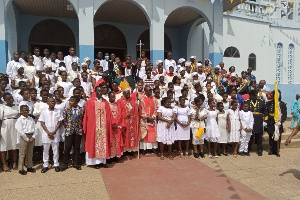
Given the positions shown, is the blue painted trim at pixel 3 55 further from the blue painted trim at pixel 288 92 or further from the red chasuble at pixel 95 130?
the blue painted trim at pixel 288 92

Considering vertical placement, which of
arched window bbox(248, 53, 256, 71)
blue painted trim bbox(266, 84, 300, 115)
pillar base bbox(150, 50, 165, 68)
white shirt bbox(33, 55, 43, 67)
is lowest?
blue painted trim bbox(266, 84, 300, 115)

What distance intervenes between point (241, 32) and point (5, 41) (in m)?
11.5

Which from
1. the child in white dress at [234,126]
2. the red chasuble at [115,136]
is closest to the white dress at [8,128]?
the red chasuble at [115,136]

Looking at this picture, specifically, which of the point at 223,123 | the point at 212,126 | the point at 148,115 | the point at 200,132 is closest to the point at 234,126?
the point at 223,123

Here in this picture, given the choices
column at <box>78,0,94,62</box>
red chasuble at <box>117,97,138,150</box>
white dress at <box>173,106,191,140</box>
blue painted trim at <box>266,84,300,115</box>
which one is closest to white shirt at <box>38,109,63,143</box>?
red chasuble at <box>117,97,138,150</box>

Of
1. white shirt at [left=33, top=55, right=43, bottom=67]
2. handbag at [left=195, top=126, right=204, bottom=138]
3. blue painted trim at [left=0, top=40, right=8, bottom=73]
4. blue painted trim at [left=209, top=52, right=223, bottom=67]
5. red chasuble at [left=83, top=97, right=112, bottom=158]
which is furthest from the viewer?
blue painted trim at [left=209, top=52, right=223, bottom=67]

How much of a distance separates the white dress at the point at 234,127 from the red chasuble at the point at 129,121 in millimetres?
2357

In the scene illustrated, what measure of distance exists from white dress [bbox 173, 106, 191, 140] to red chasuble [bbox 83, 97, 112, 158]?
1709 millimetres

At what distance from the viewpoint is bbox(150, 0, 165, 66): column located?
1032cm

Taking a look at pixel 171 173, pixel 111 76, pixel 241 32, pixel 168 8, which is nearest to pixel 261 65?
pixel 241 32

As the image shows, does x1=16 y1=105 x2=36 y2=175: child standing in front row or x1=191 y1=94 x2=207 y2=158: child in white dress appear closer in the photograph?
x1=16 y1=105 x2=36 y2=175: child standing in front row

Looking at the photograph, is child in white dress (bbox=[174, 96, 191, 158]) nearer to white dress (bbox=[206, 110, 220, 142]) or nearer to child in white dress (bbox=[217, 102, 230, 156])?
white dress (bbox=[206, 110, 220, 142])

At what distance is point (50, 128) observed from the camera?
535 cm

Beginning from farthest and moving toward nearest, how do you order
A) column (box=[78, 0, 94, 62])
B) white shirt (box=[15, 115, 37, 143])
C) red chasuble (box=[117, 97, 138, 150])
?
1. column (box=[78, 0, 94, 62])
2. red chasuble (box=[117, 97, 138, 150])
3. white shirt (box=[15, 115, 37, 143])
